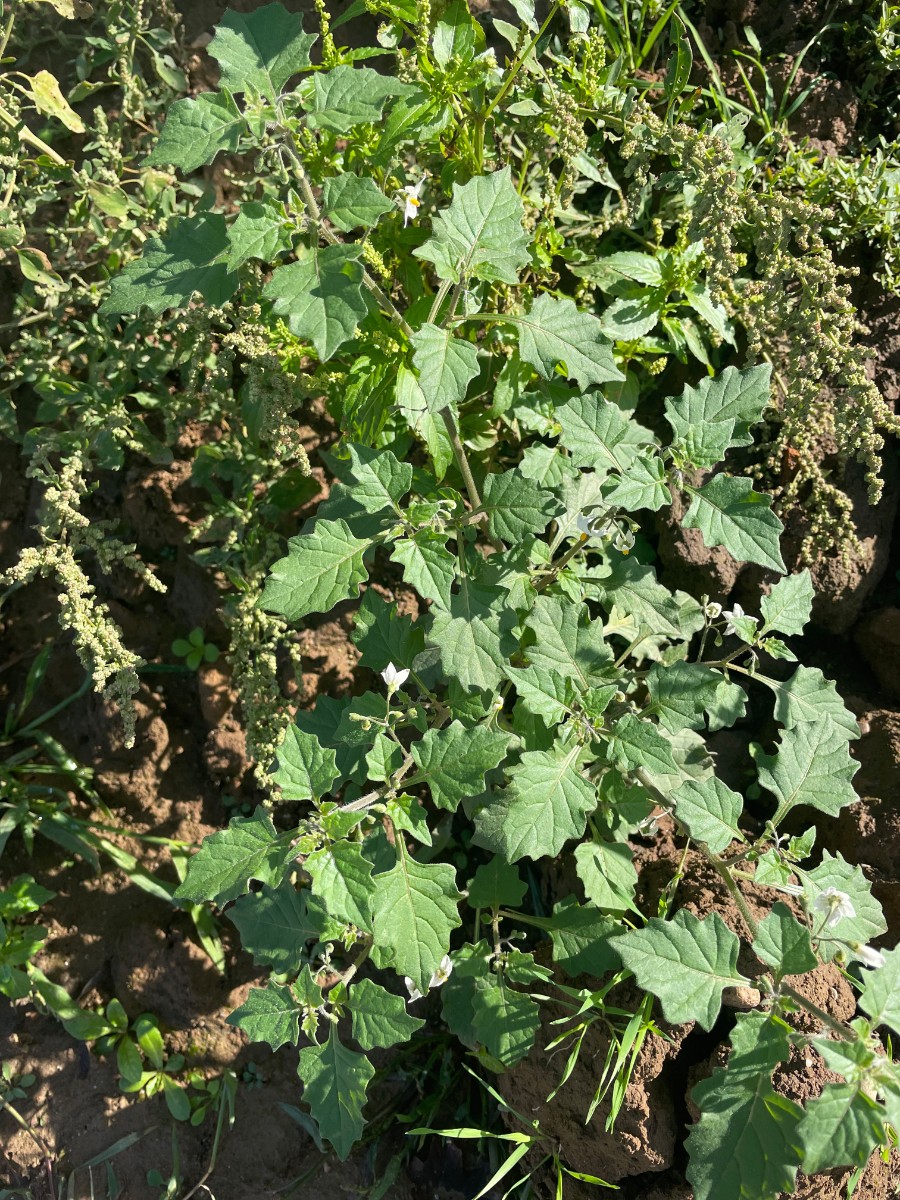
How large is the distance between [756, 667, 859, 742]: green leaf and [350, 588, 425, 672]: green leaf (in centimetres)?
94

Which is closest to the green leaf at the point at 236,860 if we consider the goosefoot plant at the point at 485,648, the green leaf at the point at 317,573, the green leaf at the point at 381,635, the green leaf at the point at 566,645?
the goosefoot plant at the point at 485,648

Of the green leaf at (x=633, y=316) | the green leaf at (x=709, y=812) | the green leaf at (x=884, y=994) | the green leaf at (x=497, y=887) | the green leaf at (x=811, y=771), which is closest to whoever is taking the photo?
the green leaf at (x=884, y=994)

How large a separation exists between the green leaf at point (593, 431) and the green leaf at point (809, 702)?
70 cm

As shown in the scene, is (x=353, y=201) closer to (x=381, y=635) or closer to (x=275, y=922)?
(x=381, y=635)

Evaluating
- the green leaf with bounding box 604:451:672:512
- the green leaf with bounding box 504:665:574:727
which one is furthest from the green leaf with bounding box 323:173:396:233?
the green leaf with bounding box 504:665:574:727

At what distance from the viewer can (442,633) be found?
84.0 inches

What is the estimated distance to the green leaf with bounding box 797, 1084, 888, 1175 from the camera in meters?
1.65

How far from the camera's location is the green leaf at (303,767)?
6.33 feet

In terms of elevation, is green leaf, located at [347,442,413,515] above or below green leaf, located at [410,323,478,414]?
below

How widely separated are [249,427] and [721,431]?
1.43m

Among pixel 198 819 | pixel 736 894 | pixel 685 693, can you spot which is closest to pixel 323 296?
pixel 685 693

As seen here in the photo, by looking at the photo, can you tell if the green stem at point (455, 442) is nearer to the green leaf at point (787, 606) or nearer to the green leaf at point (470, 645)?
the green leaf at point (470, 645)

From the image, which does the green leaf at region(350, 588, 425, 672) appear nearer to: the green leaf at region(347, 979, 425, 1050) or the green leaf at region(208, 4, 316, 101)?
the green leaf at region(347, 979, 425, 1050)

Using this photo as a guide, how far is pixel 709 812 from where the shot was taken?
2.09 metres
